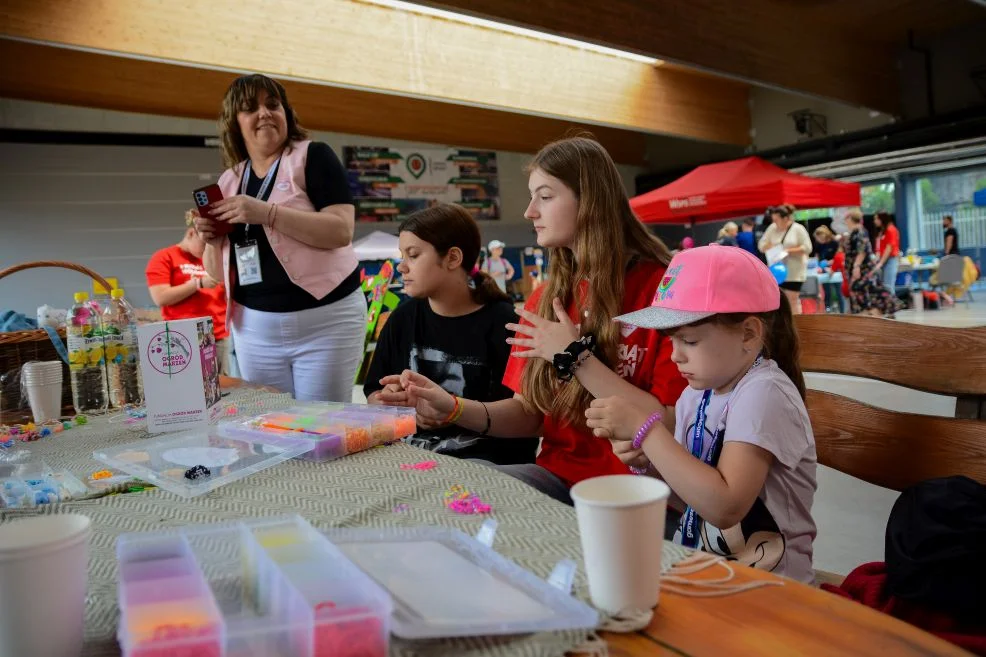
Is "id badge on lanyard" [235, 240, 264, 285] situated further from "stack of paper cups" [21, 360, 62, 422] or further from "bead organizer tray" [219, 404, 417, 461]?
"bead organizer tray" [219, 404, 417, 461]

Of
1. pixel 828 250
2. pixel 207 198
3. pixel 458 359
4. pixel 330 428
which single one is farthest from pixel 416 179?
pixel 330 428

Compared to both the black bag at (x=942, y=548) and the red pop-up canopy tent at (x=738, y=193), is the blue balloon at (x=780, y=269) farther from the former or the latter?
the black bag at (x=942, y=548)

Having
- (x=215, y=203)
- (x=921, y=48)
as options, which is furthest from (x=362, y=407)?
(x=921, y=48)

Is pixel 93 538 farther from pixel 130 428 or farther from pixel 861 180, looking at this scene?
pixel 861 180

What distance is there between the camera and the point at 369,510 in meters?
0.85

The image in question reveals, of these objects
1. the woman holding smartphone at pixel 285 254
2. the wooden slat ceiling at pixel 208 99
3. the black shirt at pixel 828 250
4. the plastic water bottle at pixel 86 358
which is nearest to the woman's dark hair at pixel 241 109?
the woman holding smartphone at pixel 285 254

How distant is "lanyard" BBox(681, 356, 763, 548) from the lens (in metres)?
1.11

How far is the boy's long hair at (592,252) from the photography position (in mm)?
1402

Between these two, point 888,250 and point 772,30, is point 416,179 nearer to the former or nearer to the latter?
point 772,30

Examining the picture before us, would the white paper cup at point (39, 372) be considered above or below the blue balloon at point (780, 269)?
below

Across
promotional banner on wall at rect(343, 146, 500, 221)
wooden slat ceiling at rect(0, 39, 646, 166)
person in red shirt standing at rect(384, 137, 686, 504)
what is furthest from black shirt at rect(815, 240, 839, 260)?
person in red shirt standing at rect(384, 137, 686, 504)

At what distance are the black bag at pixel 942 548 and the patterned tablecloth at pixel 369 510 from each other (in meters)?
0.47

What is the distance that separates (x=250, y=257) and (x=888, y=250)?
9.63 m

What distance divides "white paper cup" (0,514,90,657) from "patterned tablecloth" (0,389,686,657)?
4 cm
